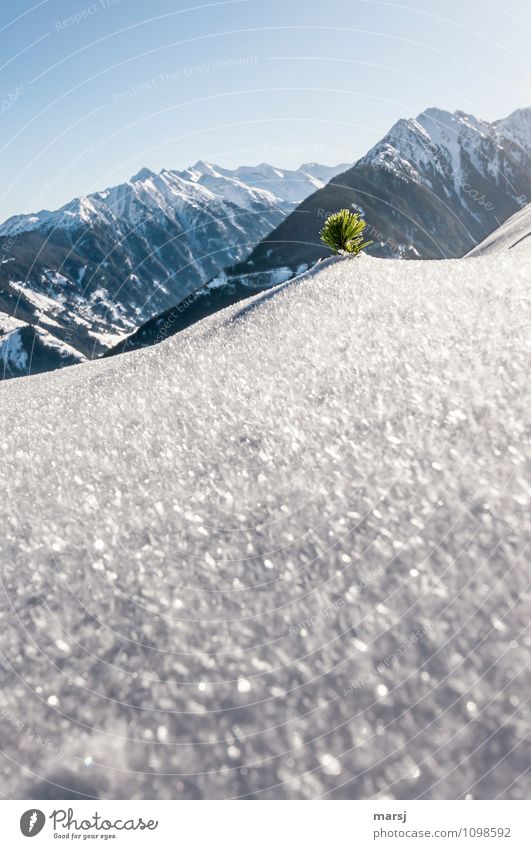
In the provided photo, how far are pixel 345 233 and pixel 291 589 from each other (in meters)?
23.6

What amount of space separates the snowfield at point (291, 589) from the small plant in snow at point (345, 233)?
14.8 meters

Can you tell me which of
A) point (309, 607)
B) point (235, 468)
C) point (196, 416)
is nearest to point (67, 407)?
point (196, 416)

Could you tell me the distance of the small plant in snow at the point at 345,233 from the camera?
2684cm

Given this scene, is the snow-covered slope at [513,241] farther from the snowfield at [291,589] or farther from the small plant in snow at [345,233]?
the snowfield at [291,589]

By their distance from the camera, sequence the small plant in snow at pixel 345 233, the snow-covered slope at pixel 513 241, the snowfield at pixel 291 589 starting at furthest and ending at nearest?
the small plant in snow at pixel 345 233 < the snow-covered slope at pixel 513 241 < the snowfield at pixel 291 589

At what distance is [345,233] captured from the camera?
26.8 meters

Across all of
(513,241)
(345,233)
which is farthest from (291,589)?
(513,241)

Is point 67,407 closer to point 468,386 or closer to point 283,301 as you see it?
point 283,301

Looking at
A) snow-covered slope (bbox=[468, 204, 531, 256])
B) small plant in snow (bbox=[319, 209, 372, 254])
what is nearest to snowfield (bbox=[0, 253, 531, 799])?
snow-covered slope (bbox=[468, 204, 531, 256])

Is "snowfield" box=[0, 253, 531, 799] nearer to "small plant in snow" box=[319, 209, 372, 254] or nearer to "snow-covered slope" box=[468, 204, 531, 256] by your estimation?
"snow-covered slope" box=[468, 204, 531, 256]

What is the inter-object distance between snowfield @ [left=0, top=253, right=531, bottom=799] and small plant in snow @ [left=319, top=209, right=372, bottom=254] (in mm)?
14798

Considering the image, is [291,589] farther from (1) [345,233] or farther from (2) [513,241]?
(2) [513,241]

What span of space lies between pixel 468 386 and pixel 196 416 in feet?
22.7

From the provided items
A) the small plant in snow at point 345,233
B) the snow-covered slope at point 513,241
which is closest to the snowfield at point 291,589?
the snow-covered slope at point 513,241
